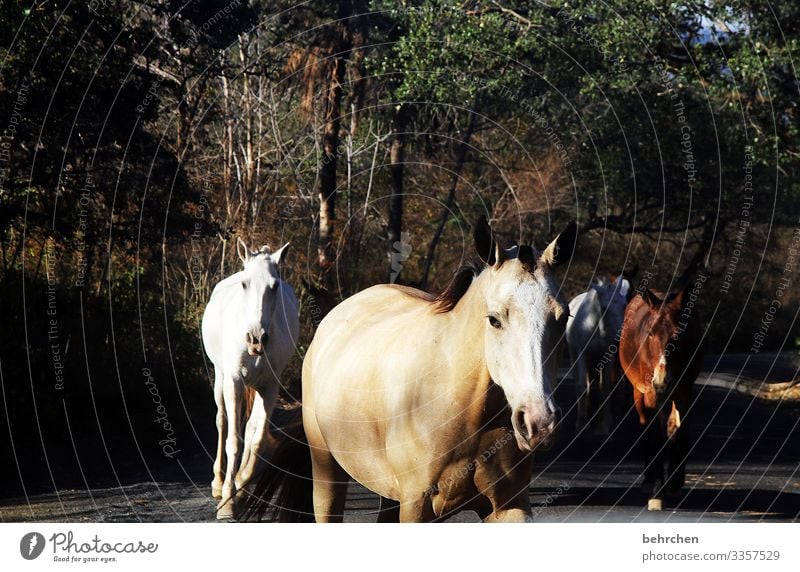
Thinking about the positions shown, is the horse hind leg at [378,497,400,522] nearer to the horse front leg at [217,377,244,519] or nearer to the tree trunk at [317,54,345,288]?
the horse front leg at [217,377,244,519]

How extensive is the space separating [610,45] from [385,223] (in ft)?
21.7

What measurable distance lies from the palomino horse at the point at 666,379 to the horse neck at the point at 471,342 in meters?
5.17

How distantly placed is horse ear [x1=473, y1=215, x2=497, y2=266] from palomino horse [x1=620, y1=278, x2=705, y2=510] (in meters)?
5.43

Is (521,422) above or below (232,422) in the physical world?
above

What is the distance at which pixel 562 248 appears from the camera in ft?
14.5

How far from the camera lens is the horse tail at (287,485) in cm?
640

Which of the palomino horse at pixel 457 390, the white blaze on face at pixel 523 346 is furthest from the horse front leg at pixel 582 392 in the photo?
the white blaze on face at pixel 523 346

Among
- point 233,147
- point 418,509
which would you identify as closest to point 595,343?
point 233,147

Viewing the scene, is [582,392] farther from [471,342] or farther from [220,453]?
[471,342]

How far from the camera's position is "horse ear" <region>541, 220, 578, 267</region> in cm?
436

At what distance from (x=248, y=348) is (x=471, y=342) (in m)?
4.61

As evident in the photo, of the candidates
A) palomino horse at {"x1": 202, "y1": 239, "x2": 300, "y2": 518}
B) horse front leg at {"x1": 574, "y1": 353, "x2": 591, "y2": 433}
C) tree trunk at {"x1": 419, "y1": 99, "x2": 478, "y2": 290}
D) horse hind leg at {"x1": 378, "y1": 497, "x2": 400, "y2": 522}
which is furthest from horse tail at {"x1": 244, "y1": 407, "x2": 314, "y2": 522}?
horse front leg at {"x1": 574, "y1": 353, "x2": 591, "y2": 433}
